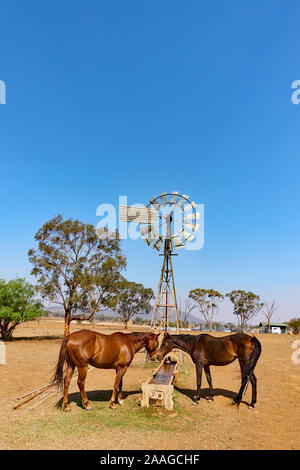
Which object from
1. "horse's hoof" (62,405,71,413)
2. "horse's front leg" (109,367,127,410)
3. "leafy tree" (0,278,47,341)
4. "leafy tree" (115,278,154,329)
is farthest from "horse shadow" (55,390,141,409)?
"leafy tree" (115,278,154,329)

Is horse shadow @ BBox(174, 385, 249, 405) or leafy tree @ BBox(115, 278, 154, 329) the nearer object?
horse shadow @ BBox(174, 385, 249, 405)

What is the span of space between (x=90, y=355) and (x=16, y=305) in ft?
76.6

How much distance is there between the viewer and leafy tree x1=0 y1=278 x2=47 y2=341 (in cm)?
2695

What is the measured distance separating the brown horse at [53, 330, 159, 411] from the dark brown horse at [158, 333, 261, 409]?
141cm

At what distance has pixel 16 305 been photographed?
27969mm

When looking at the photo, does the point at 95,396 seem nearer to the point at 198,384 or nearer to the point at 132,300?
the point at 198,384

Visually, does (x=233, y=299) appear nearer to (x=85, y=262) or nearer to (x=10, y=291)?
(x=85, y=262)

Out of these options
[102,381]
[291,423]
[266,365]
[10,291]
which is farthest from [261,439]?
[10,291]

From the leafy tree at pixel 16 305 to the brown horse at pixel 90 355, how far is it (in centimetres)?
2156

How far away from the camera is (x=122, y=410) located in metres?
7.82

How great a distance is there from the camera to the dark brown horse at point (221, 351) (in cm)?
873

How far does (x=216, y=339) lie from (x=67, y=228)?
22825mm

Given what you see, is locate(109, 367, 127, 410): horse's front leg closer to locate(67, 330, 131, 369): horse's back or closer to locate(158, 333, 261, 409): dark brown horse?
locate(67, 330, 131, 369): horse's back

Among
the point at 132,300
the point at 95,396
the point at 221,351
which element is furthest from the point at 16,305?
the point at 132,300
